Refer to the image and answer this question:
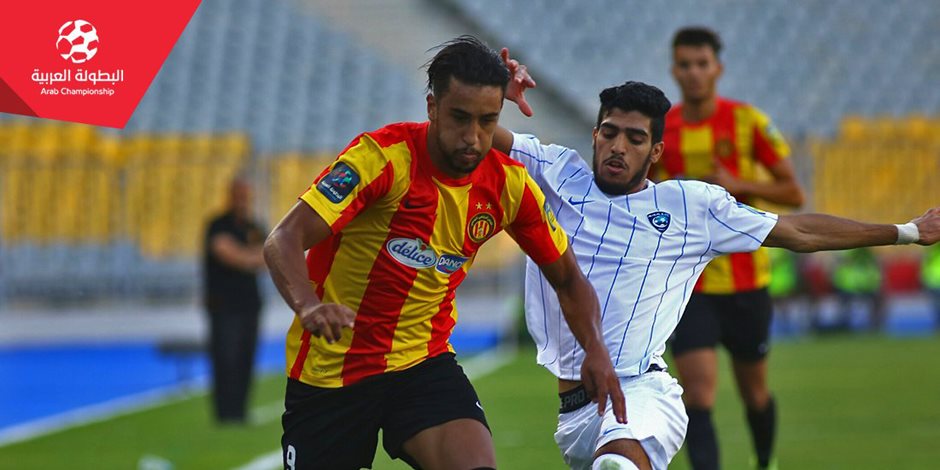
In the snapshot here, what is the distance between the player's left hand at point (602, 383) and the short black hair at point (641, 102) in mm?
1003

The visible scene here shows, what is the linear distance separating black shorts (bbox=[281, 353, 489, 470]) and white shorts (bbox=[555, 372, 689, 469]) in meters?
0.51

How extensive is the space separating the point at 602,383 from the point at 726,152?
2.95 m

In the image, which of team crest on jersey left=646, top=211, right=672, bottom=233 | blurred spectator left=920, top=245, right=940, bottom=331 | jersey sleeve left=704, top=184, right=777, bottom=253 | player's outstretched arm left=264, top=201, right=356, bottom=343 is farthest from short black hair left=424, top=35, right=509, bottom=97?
blurred spectator left=920, top=245, right=940, bottom=331

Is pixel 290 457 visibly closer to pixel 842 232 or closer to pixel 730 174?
pixel 842 232

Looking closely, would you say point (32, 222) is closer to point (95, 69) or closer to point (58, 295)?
point (58, 295)

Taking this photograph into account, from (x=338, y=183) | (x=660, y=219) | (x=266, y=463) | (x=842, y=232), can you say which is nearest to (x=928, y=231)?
(x=842, y=232)

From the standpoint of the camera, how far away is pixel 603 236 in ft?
18.3

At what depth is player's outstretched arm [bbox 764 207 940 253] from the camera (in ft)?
17.2

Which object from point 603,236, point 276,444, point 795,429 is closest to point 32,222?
point 276,444

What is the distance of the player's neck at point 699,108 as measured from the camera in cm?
755

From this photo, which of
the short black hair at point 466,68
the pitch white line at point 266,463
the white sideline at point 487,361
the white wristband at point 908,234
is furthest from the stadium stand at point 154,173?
the short black hair at point 466,68

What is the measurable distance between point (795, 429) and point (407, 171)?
6719 millimetres

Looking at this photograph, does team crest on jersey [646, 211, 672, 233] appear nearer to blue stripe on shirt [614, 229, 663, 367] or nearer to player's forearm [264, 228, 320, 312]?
blue stripe on shirt [614, 229, 663, 367]

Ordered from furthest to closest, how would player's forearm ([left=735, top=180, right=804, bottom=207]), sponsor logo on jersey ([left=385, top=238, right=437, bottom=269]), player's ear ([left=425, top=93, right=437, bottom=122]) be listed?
player's forearm ([left=735, top=180, right=804, bottom=207])
sponsor logo on jersey ([left=385, top=238, right=437, bottom=269])
player's ear ([left=425, top=93, right=437, bottom=122])
